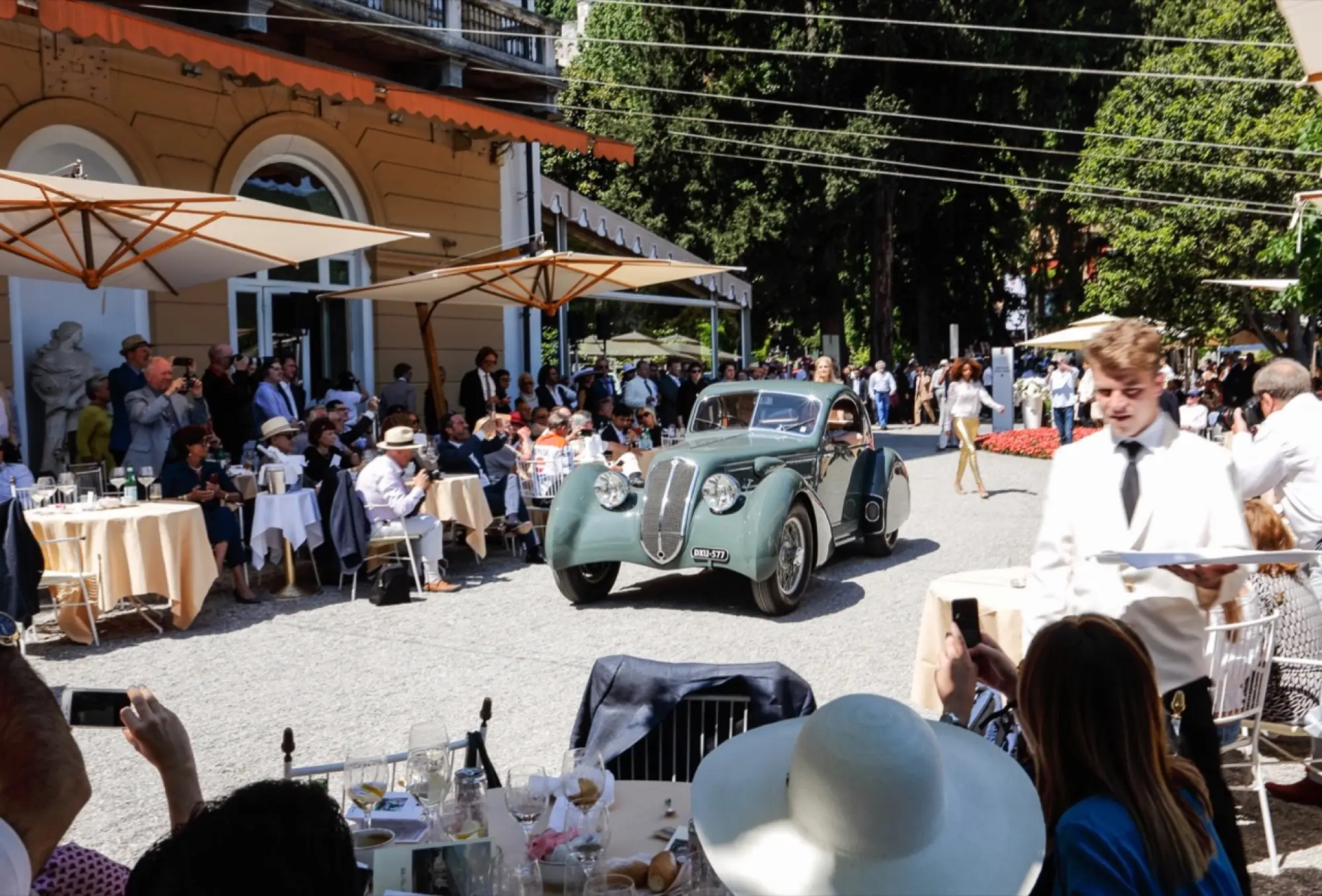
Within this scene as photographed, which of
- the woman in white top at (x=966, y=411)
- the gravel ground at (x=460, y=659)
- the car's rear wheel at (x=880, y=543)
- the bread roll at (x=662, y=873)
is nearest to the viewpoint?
the bread roll at (x=662, y=873)

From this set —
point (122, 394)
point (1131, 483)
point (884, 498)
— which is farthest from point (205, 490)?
point (1131, 483)

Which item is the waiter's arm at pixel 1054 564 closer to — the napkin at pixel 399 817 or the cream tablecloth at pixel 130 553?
the napkin at pixel 399 817

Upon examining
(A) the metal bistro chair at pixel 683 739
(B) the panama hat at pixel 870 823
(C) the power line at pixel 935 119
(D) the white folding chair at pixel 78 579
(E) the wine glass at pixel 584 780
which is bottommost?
(D) the white folding chair at pixel 78 579

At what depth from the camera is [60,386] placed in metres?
11.7

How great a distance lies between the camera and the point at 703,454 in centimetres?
918

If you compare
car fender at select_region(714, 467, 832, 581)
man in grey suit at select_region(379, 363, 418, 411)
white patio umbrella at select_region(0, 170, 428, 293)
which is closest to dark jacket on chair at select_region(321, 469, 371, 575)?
white patio umbrella at select_region(0, 170, 428, 293)

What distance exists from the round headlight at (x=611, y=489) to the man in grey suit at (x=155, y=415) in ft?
11.5

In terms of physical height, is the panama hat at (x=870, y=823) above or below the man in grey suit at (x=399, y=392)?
below

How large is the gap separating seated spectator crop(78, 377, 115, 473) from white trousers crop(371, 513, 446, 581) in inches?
107

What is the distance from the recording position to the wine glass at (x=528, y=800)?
9.38 ft

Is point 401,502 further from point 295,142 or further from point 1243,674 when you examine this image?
point 295,142

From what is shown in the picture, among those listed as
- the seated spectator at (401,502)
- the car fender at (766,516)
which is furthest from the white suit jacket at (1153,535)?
the seated spectator at (401,502)

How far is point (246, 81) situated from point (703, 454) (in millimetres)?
8104

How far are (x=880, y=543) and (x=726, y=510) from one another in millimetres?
2793
